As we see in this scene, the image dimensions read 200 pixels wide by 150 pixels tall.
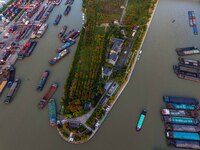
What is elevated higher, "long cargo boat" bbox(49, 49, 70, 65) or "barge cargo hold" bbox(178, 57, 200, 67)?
"long cargo boat" bbox(49, 49, 70, 65)

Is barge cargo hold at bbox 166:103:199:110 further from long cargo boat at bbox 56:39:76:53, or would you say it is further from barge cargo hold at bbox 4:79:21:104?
barge cargo hold at bbox 4:79:21:104

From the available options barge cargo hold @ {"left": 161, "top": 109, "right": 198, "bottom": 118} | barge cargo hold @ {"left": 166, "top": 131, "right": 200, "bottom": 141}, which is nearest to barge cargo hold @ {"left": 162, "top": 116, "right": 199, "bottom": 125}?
barge cargo hold @ {"left": 161, "top": 109, "right": 198, "bottom": 118}

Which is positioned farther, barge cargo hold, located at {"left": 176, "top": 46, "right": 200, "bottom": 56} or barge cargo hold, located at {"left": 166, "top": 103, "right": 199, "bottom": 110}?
barge cargo hold, located at {"left": 176, "top": 46, "right": 200, "bottom": 56}

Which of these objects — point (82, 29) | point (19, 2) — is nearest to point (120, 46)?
point (82, 29)

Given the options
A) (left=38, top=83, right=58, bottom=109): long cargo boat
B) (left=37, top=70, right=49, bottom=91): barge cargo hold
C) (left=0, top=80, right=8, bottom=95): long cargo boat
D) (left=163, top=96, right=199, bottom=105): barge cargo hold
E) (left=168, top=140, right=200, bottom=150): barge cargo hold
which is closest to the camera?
(left=168, top=140, right=200, bottom=150): barge cargo hold

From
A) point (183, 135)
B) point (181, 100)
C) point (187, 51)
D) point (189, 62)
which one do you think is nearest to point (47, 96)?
point (183, 135)

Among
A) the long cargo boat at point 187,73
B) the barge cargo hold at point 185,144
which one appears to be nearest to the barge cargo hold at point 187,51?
the long cargo boat at point 187,73
